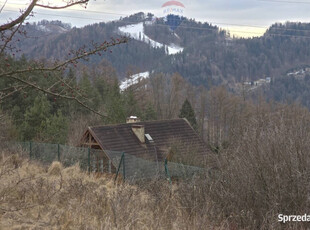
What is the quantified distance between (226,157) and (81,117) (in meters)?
30.8

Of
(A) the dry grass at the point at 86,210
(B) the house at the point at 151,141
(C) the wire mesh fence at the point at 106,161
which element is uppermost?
(A) the dry grass at the point at 86,210

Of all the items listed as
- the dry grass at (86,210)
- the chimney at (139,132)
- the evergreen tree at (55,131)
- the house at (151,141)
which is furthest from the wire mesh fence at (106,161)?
the evergreen tree at (55,131)

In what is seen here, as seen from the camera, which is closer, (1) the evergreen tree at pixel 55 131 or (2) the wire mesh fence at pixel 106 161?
(2) the wire mesh fence at pixel 106 161

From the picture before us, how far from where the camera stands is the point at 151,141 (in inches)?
987

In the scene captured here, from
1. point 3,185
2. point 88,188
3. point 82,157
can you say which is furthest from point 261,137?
point 82,157

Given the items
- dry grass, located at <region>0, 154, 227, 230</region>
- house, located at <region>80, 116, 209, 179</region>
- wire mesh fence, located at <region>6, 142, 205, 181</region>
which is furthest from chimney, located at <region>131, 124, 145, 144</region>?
dry grass, located at <region>0, 154, 227, 230</region>

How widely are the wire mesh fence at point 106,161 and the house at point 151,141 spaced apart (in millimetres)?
5329

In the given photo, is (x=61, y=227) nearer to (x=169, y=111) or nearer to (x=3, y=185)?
(x=3, y=185)

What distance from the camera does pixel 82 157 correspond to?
1526 centimetres

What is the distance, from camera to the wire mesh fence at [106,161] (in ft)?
42.3

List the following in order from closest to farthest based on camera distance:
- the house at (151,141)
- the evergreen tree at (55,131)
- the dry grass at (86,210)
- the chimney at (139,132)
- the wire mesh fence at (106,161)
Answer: the dry grass at (86,210) → the wire mesh fence at (106,161) → the house at (151,141) → the chimney at (139,132) → the evergreen tree at (55,131)

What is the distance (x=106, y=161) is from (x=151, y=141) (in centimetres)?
1003

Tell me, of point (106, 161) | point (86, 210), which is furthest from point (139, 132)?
point (86, 210)

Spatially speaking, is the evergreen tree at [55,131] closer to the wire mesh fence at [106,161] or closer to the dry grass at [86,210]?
the wire mesh fence at [106,161]
